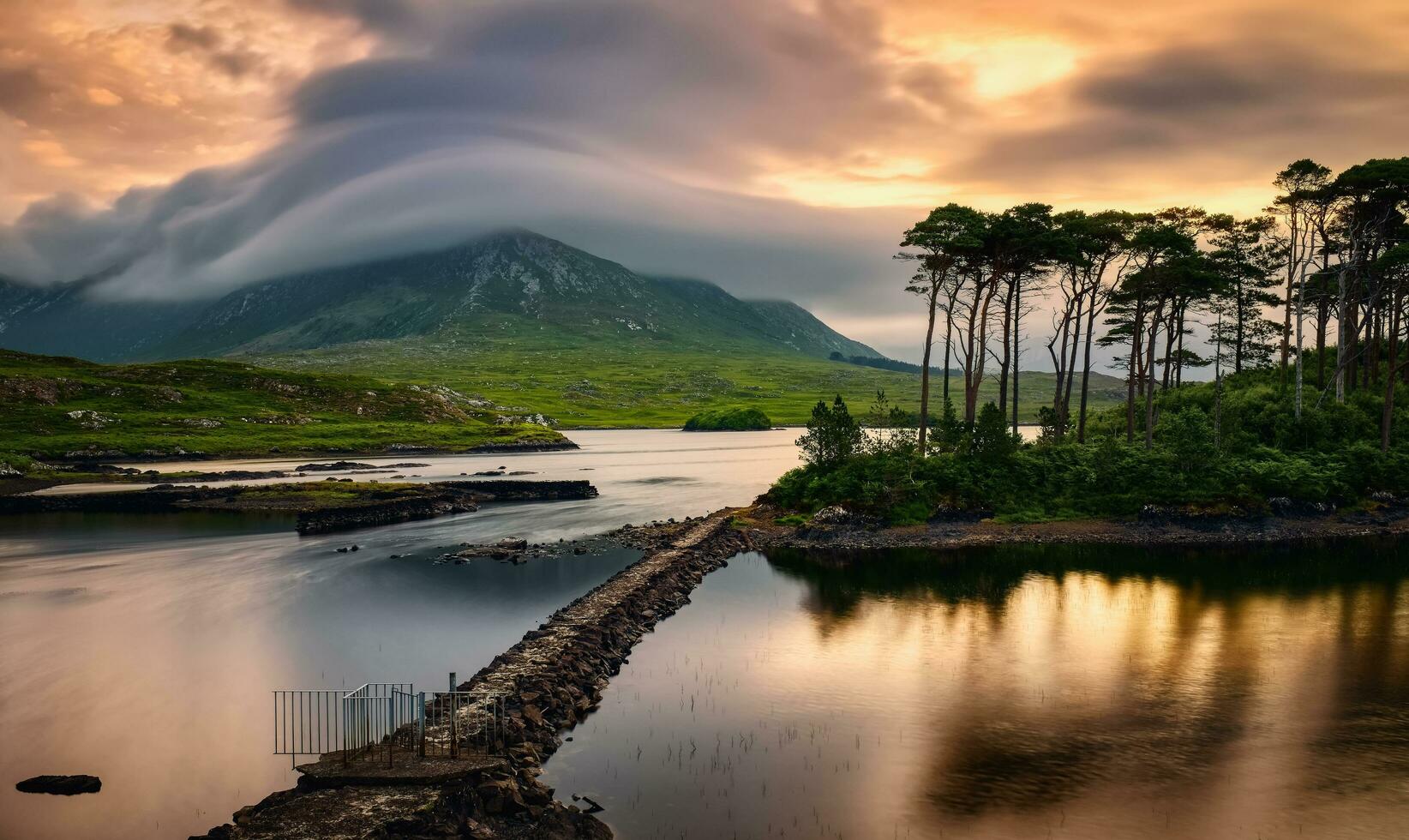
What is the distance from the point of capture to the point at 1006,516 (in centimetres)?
6688

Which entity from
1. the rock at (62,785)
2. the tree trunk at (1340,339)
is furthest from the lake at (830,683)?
the tree trunk at (1340,339)

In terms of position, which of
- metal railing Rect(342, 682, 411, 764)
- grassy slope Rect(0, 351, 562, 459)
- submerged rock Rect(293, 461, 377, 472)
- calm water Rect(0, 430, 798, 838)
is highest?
grassy slope Rect(0, 351, 562, 459)

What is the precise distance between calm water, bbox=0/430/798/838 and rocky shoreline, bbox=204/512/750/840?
10.3 ft

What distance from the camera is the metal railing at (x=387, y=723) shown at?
24266 millimetres

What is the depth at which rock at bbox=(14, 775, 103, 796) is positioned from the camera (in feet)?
80.4

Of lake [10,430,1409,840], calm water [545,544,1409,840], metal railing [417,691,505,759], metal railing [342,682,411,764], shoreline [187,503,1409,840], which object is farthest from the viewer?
metal railing [342,682,411,764]

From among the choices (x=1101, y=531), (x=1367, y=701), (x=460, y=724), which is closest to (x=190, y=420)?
(x=1101, y=531)

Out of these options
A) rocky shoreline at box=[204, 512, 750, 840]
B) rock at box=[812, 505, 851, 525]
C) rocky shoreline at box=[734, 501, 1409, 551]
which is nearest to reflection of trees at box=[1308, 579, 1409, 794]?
rocky shoreline at box=[734, 501, 1409, 551]

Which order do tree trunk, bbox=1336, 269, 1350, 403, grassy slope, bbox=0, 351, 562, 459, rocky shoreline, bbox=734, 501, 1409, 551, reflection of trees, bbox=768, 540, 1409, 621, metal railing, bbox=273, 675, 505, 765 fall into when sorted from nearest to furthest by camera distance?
metal railing, bbox=273, 675, 505, 765, reflection of trees, bbox=768, 540, 1409, 621, rocky shoreline, bbox=734, 501, 1409, 551, tree trunk, bbox=1336, 269, 1350, 403, grassy slope, bbox=0, 351, 562, 459

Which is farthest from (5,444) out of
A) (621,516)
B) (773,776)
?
(773,776)

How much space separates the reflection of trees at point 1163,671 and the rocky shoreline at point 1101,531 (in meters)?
2.96

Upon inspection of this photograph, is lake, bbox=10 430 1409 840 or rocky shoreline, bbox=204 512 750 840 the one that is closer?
rocky shoreline, bbox=204 512 750 840

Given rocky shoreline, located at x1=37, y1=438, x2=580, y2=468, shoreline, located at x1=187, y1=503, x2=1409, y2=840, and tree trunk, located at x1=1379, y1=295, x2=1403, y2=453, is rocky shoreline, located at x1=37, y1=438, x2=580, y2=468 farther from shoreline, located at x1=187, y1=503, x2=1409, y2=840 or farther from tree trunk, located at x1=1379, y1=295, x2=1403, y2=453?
tree trunk, located at x1=1379, y1=295, x2=1403, y2=453

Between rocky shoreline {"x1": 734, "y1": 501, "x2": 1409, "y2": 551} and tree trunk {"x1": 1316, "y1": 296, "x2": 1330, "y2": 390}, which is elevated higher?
tree trunk {"x1": 1316, "y1": 296, "x2": 1330, "y2": 390}
